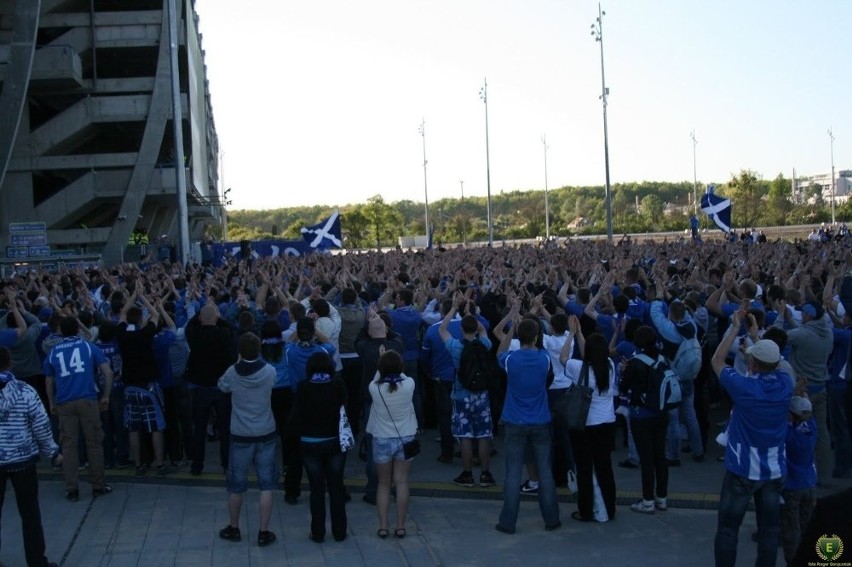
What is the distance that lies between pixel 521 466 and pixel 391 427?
1176 millimetres

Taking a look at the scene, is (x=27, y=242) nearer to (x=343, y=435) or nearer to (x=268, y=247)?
(x=268, y=247)

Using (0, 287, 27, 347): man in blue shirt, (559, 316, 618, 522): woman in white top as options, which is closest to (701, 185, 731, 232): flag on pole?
(559, 316, 618, 522): woman in white top

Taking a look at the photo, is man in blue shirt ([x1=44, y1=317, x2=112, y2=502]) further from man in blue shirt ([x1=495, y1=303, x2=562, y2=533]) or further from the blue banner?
the blue banner

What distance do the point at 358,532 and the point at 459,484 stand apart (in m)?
1.57

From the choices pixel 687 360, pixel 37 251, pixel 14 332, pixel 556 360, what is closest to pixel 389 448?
pixel 556 360

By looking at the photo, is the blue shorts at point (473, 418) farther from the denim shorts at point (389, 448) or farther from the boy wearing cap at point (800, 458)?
the boy wearing cap at point (800, 458)

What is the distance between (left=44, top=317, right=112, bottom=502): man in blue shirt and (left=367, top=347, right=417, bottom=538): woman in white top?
3.06 metres

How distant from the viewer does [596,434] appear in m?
7.77

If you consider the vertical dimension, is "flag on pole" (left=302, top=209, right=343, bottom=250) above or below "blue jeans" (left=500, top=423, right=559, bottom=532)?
above

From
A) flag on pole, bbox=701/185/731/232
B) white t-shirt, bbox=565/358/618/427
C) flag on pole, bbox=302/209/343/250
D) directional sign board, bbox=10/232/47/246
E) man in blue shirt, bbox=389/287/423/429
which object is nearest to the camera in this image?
white t-shirt, bbox=565/358/618/427

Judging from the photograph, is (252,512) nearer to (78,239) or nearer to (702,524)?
(702,524)

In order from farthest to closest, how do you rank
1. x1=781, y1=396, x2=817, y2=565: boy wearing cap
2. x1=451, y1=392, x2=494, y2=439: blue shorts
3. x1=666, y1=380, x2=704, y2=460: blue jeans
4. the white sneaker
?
x1=666, y1=380, x2=704, y2=460: blue jeans < x1=451, y1=392, x2=494, y2=439: blue shorts < the white sneaker < x1=781, y1=396, x2=817, y2=565: boy wearing cap

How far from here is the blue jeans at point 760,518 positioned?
5945mm

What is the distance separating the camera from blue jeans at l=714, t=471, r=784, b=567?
595 centimetres
